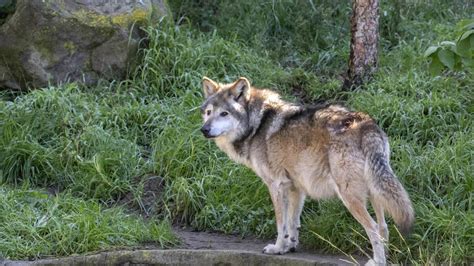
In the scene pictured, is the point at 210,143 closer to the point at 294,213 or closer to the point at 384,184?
the point at 294,213

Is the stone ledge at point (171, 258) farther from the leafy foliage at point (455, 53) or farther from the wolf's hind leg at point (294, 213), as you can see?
the leafy foliage at point (455, 53)

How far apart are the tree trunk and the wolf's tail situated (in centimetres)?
322

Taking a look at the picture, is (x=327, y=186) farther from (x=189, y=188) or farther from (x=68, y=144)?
(x=68, y=144)

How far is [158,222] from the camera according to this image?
339 inches

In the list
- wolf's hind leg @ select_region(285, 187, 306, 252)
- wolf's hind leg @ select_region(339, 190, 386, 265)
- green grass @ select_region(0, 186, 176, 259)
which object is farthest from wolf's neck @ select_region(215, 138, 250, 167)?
wolf's hind leg @ select_region(339, 190, 386, 265)

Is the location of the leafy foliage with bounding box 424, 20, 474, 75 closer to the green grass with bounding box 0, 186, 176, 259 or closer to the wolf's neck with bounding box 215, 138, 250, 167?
the wolf's neck with bounding box 215, 138, 250, 167

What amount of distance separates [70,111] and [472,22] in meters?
4.94

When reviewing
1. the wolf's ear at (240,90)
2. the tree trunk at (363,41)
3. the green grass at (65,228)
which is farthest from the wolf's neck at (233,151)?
the tree trunk at (363,41)

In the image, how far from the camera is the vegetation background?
796 cm

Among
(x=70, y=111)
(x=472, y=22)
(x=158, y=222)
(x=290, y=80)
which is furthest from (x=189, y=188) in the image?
(x=472, y=22)

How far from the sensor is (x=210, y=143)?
941 cm

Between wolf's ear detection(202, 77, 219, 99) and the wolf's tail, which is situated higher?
wolf's ear detection(202, 77, 219, 99)

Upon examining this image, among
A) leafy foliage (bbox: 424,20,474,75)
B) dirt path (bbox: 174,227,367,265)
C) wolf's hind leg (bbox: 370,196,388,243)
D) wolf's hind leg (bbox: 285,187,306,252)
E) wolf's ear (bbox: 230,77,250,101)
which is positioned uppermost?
leafy foliage (bbox: 424,20,474,75)

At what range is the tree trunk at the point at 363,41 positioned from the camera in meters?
10.2
